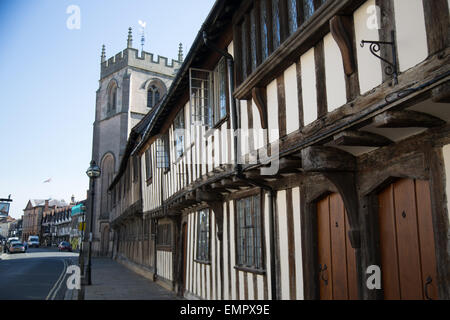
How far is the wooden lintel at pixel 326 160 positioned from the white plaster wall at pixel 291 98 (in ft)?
2.79

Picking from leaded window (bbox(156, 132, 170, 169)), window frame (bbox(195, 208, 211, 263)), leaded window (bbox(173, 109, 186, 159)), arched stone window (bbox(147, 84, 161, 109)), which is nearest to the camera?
window frame (bbox(195, 208, 211, 263))

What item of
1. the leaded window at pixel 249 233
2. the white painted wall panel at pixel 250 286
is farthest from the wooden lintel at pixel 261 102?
the white painted wall panel at pixel 250 286

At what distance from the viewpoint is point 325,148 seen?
429 centimetres

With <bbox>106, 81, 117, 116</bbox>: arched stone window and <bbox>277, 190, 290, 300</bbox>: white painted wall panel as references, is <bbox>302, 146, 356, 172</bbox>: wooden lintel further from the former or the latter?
<bbox>106, 81, 117, 116</bbox>: arched stone window

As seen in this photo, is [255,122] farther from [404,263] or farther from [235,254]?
[404,263]

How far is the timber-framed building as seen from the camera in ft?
10.5

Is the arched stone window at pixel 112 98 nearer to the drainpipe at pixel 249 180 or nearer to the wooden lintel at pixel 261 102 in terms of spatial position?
the drainpipe at pixel 249 180

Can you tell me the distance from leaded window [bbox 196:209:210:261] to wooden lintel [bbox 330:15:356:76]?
6.02 meters

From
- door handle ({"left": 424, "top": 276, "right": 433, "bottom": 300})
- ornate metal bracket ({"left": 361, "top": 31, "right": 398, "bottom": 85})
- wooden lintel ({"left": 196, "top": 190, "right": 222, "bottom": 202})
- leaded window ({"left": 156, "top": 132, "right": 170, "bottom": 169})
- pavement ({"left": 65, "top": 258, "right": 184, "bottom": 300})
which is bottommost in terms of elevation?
pavement ({"left": 65, "top": 258, "right": 184, "bottom": 300})

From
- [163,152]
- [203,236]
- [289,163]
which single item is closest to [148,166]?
[163,152]

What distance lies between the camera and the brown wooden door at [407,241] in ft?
11.1

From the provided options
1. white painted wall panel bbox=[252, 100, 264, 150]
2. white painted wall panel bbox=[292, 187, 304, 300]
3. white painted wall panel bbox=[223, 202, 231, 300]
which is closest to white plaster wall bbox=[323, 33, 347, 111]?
white painted wall panel bbox=[292, 187, 304, 300]
